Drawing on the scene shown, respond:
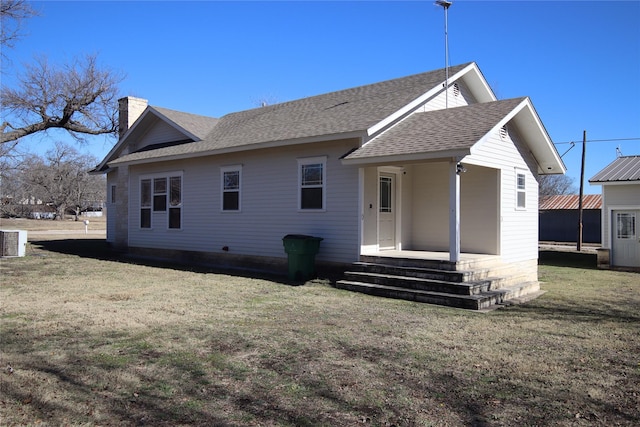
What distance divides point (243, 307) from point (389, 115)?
19.0 feet

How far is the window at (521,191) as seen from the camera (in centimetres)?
1291

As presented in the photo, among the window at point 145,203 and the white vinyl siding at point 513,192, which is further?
the window at point 145,203

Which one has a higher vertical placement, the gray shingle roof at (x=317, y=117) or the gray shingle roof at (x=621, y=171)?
the gray shingle roof at (x=317, y=117)

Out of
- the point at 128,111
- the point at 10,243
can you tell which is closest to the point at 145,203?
the point at 10,243

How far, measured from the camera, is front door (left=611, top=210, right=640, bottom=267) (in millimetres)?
17109

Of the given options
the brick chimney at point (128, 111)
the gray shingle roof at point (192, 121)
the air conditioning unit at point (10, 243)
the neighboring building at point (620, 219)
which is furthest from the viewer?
the brick chimney at point (128, 111)

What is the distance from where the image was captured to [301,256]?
1153cm

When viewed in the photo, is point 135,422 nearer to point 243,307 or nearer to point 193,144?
point 243,307

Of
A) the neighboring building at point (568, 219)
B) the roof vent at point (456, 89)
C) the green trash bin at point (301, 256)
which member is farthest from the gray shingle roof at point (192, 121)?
the neighboring building at point (568, 219)

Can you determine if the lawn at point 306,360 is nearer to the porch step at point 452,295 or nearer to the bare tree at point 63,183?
the porch step at point 452,295

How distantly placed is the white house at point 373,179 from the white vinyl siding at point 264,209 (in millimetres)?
35

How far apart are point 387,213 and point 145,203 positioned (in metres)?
9.34

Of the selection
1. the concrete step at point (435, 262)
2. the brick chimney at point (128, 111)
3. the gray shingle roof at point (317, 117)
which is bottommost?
the concrete step at point (435, 262)

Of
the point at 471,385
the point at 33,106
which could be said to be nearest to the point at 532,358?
the point at 471,385
